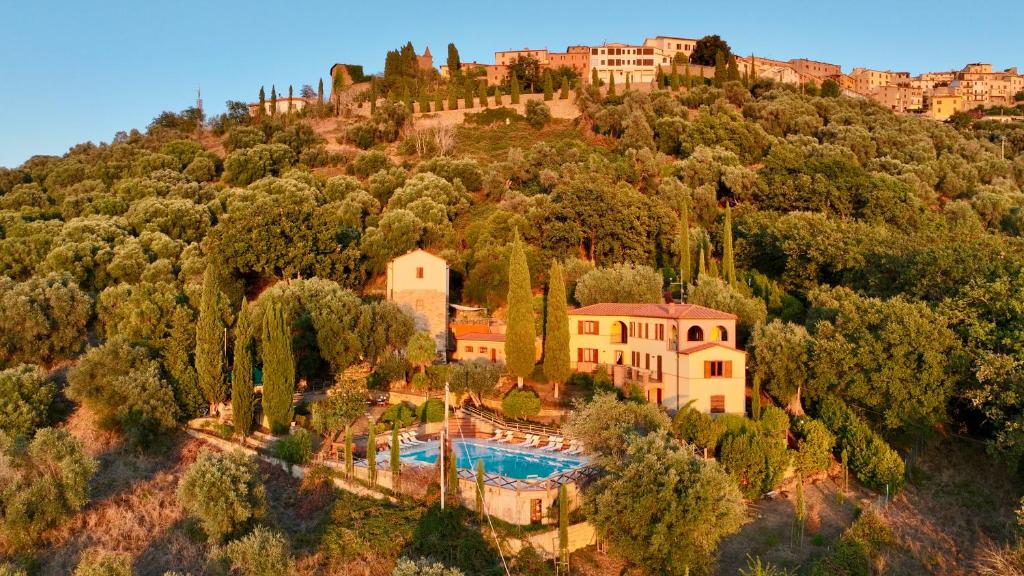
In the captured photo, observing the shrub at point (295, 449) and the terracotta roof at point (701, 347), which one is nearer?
the shrub at point (295, 449)

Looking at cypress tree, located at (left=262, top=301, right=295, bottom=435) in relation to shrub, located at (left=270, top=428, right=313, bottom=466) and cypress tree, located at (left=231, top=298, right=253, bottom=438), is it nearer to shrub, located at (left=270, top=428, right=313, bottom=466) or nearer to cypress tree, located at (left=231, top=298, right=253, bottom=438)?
cypress tree, located at (left=231, top=298, right=253, bottom=438)

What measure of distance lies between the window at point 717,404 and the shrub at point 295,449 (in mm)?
13695

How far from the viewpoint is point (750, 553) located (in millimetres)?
22281

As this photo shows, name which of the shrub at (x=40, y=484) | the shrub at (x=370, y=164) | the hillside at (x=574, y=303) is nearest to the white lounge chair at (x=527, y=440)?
the hillside at (x=574, y=303)

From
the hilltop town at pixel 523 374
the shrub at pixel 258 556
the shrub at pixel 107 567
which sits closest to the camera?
the shrub at pixel 107 567

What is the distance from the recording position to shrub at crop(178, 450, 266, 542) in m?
20.1

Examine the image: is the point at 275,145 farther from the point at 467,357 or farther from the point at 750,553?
the point at 750,553

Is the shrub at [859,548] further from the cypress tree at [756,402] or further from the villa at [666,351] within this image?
the villa at [666,351]

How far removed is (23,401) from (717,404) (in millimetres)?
23574

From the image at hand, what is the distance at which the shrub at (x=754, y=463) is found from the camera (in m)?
24.5

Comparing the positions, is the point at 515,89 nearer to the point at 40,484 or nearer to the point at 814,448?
the point at 814,448

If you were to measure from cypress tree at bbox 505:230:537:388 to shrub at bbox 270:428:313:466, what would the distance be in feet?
30.5

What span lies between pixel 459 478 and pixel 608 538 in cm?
449

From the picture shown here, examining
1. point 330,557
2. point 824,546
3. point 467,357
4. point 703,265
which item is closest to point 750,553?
point 824,546
